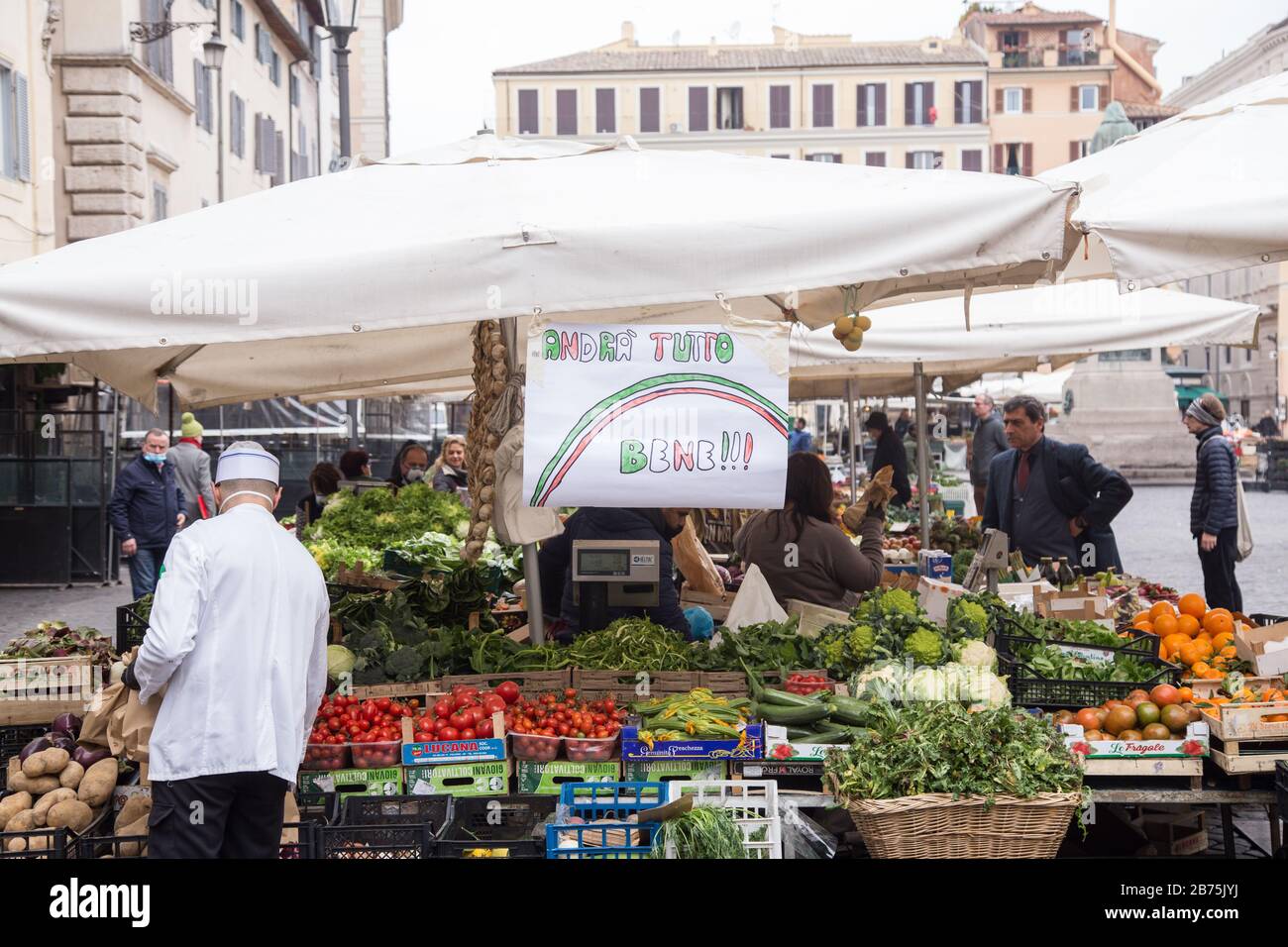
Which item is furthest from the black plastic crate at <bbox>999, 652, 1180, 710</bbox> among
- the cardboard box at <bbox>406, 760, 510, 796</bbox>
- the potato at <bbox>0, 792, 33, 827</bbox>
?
the potato at <bbox>0, 792, 33, 827</bbox>

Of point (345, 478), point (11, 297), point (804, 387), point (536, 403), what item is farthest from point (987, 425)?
point (11, 297)

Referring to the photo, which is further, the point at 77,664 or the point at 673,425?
the point at 77,664

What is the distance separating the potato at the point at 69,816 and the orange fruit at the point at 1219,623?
17.1 feet

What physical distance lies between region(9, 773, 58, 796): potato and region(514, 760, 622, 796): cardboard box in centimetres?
192

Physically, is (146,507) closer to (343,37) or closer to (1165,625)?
(343,37)

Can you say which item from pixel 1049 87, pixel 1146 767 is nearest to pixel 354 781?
pixel 1146 767

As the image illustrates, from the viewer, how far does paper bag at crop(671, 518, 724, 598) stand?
8.81 m

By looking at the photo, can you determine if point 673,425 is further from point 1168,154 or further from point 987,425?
point 987,425

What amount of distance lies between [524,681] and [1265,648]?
10.7 ft

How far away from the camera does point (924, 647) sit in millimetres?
5895

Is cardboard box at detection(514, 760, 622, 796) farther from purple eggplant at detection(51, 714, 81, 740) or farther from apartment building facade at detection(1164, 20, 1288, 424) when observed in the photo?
apartment building facade at detection(1164, 20, 1288, 424)

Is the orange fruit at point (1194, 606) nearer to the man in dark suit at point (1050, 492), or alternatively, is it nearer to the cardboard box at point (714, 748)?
the man in dark suit at point (1050, 492)

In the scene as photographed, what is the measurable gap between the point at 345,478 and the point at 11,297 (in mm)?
10731
